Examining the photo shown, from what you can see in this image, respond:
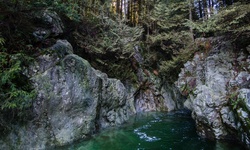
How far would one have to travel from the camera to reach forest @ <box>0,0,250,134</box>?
624cm

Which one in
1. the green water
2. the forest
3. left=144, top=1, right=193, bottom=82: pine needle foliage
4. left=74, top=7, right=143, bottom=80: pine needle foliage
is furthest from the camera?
left=144, top=1, right=193, bottom=82: pine needle foliage

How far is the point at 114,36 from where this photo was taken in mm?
14289

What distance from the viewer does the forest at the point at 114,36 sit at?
6243 mm

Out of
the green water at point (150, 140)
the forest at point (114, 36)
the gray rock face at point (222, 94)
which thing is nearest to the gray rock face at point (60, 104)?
the forest at point (114, 36)

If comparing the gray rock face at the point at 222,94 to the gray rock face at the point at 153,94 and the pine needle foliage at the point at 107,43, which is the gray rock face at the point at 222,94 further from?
the gray rock face at the point at 153,94

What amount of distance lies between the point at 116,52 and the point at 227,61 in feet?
26.4

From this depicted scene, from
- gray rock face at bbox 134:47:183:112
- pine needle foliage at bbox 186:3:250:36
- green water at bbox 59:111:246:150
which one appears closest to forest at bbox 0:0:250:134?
pine needle foliage at bbox 186:3:250:36

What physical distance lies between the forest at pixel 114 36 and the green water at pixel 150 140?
3.16m

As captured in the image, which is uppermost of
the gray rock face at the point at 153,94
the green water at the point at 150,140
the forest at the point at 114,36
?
the forest at the point at 114,36

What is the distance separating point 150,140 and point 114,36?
880cm

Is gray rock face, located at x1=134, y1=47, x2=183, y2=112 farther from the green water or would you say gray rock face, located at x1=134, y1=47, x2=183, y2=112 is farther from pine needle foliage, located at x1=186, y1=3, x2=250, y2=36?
pine needle foliage, located at x1=186, y1=3, x2=250, y2=36

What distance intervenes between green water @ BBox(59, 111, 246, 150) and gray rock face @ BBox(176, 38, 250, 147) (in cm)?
64

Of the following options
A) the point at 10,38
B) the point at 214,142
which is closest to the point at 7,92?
the point at 10,38

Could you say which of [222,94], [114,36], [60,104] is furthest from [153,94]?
[60,104]
